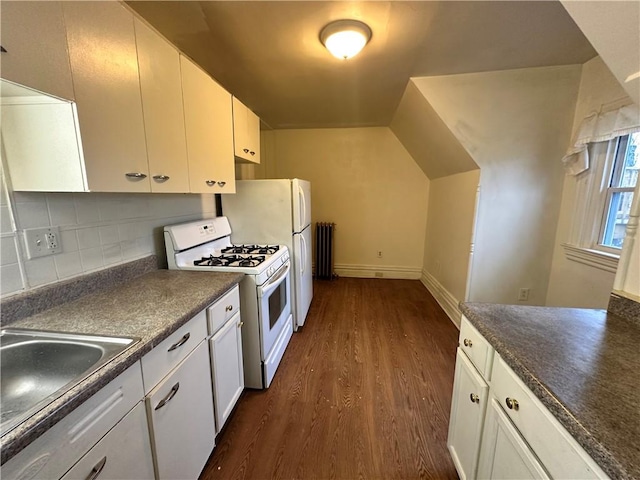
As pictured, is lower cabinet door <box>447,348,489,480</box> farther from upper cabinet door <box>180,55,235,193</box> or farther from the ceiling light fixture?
the ceiling light fixture

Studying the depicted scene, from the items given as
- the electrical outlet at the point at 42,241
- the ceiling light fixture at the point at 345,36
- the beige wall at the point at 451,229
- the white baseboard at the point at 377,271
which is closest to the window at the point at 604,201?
the beige wall at the point at 451,229

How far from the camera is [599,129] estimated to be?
191 centimetres

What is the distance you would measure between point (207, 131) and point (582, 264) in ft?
10.0

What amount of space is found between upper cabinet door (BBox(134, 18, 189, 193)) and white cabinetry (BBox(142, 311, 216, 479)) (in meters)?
0.75

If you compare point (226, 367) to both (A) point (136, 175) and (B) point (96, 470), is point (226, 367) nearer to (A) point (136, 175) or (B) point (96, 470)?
(B) point (96, 470)

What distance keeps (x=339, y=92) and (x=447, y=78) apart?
3.38ft

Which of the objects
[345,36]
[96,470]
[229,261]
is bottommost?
[96,470]

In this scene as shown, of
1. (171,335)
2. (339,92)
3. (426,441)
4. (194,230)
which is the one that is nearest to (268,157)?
(339,92)

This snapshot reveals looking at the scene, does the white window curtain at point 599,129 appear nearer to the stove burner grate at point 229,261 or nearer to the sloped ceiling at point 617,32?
the sloped ceiling at point 617,32

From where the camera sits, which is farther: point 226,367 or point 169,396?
point 226,367

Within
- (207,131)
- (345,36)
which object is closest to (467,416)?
(207,131)

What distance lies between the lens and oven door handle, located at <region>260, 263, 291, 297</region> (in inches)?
68.9

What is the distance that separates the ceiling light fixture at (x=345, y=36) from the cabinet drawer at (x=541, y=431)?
6.35 ft

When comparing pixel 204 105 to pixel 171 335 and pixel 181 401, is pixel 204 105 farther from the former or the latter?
pixel 181 401
